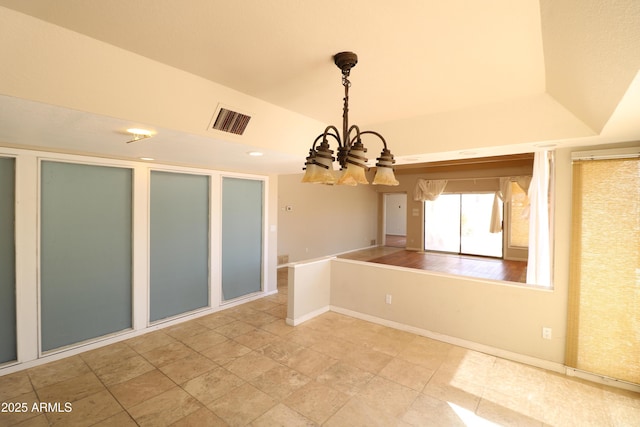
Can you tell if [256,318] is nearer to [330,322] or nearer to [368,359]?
[330,322]

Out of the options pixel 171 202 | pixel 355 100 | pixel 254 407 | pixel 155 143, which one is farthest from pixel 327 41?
pixel 171 202

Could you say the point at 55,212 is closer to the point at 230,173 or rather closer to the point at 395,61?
the point at 230,173

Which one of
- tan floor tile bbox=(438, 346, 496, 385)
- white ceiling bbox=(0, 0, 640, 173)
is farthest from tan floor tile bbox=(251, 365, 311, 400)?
white ceiling bbox=(0, 0, 640, 173)

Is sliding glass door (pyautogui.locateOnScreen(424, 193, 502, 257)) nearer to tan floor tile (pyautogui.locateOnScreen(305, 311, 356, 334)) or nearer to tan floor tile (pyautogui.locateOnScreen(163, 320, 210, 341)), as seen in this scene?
tan floor tile (pyautogui.locateOnScreen(305, 311, 356, 334))

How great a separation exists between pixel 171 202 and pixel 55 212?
122 cm

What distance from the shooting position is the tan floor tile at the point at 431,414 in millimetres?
A: 2160

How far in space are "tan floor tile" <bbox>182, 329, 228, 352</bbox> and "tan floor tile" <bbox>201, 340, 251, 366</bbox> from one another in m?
0.09

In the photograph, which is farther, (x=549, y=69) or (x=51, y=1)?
(x=549, y=69)

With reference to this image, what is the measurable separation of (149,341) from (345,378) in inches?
95.5

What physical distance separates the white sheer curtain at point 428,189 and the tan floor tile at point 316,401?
8.01 m

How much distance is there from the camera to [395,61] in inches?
72.2

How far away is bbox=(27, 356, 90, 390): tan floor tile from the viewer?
8.81 feet

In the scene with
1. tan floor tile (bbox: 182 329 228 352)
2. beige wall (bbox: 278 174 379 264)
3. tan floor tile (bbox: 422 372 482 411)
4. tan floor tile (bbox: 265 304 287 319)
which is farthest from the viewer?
beige wall (bbox: 278 174 379 264)

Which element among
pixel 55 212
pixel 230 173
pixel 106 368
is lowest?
pixel 106 368
